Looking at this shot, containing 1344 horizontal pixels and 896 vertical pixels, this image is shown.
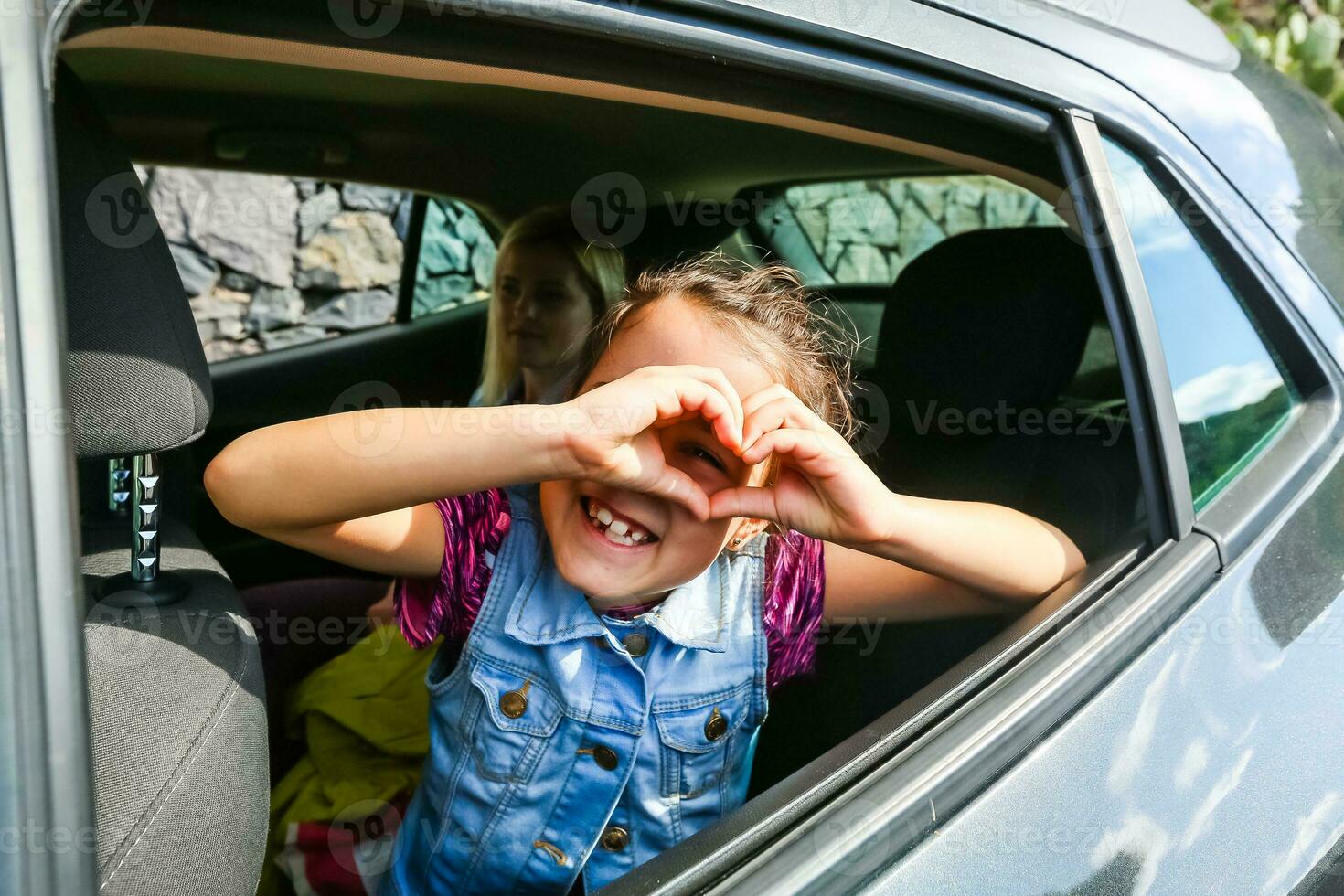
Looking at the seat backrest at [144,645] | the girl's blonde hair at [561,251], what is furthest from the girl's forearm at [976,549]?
the girl's blonde hair at [561,251]

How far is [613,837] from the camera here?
4.45ft

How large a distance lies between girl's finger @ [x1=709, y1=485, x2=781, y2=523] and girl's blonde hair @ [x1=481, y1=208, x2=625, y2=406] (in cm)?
151

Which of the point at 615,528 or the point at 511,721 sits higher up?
the point at 615,528

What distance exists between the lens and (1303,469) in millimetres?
1346

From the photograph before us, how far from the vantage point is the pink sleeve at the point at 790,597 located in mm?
1492

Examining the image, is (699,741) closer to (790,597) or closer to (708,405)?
(790,597)

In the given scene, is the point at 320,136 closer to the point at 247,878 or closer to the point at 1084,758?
the point at 247,878

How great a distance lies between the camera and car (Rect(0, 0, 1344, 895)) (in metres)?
0.85

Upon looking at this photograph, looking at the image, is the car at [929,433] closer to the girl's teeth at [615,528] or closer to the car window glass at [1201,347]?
the car window glass at [1201,347]

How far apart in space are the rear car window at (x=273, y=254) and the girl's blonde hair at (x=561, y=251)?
3.31 m

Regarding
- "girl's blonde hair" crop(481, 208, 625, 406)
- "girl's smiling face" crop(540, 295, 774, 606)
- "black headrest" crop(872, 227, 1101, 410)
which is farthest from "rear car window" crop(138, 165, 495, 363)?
"girl's smiling face" crop(540, 295, 774, 606)

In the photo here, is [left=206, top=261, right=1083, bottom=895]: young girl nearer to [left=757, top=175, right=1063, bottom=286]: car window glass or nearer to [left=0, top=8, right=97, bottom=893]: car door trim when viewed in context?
[left=0, top=8, right=97, bottom=893]: car door trim

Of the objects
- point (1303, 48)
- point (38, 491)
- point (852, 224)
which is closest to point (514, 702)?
point (38, 491)

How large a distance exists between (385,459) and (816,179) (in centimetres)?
180
